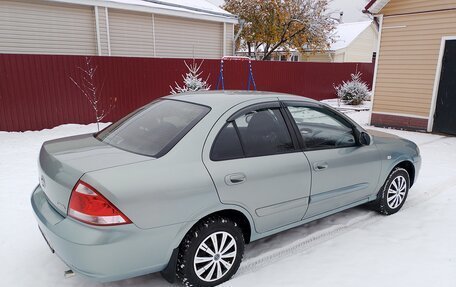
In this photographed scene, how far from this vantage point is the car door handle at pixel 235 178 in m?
2.60

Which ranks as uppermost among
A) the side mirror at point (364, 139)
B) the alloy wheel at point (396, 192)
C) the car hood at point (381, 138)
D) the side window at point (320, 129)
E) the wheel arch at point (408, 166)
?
the side window at point (320, 129)

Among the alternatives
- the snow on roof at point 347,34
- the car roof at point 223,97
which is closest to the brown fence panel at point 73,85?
the car roof at point 223,97

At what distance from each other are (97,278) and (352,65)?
18315 mm

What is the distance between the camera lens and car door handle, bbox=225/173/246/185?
2.60 m

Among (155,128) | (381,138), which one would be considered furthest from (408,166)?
(155,128)

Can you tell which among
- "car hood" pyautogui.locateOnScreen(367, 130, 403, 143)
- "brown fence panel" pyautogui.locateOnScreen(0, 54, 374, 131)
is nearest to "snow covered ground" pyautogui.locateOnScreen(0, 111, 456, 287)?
"car hood" pyautogui.locateOnScreen(367, 130, 403, 143)

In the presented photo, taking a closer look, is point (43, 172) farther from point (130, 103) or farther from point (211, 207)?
point (130, 103)

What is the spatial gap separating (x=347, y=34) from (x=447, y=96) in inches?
954

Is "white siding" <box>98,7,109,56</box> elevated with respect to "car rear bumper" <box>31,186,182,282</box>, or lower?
elevated

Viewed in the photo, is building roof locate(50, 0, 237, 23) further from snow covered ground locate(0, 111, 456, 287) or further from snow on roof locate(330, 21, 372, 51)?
snow on roof locate(330, 21, 372, 51)

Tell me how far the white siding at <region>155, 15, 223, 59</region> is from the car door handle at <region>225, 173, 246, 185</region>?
12198 mm

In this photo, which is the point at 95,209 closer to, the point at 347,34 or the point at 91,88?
the point at 91,88

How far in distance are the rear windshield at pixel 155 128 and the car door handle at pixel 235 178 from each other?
0.48 meters

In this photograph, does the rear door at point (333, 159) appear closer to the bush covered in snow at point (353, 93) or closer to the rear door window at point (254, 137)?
the rear door window at point (254, 137)
